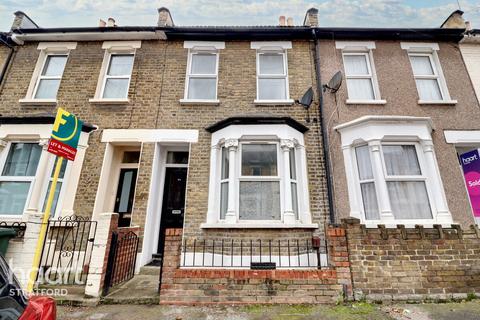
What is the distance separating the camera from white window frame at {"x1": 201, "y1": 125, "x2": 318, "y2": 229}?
5535 millimetres

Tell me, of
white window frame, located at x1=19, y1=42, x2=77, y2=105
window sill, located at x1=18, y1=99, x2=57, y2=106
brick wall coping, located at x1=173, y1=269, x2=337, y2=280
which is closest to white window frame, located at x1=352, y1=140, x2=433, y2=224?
brick wall coping, located at x1=173, y1=269, x2=337, y2=280

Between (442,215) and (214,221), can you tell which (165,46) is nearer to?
(214,221)

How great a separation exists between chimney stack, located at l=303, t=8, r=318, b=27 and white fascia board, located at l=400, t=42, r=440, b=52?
117 inches

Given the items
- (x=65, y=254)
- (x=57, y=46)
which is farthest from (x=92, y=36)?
(x=65, y=254)

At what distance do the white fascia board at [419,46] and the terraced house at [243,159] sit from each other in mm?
95

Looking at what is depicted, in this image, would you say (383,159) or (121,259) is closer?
(121,259)

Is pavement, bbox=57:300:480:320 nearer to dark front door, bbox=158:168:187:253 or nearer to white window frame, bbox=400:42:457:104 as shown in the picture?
dark front door, bbox=158:168:187:253

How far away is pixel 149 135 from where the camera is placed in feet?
21.6

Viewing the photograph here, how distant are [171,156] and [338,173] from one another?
16.3 feet

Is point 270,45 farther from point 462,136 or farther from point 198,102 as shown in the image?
point 462,136

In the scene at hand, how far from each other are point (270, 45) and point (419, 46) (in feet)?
16.4

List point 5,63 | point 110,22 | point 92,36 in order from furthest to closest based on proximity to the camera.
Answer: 1. point 110,22
2. point 92,36
3. point 5,63

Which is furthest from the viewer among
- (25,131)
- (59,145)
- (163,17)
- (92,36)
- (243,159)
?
(163,17)

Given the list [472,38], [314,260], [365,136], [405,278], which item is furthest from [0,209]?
[472,38]
